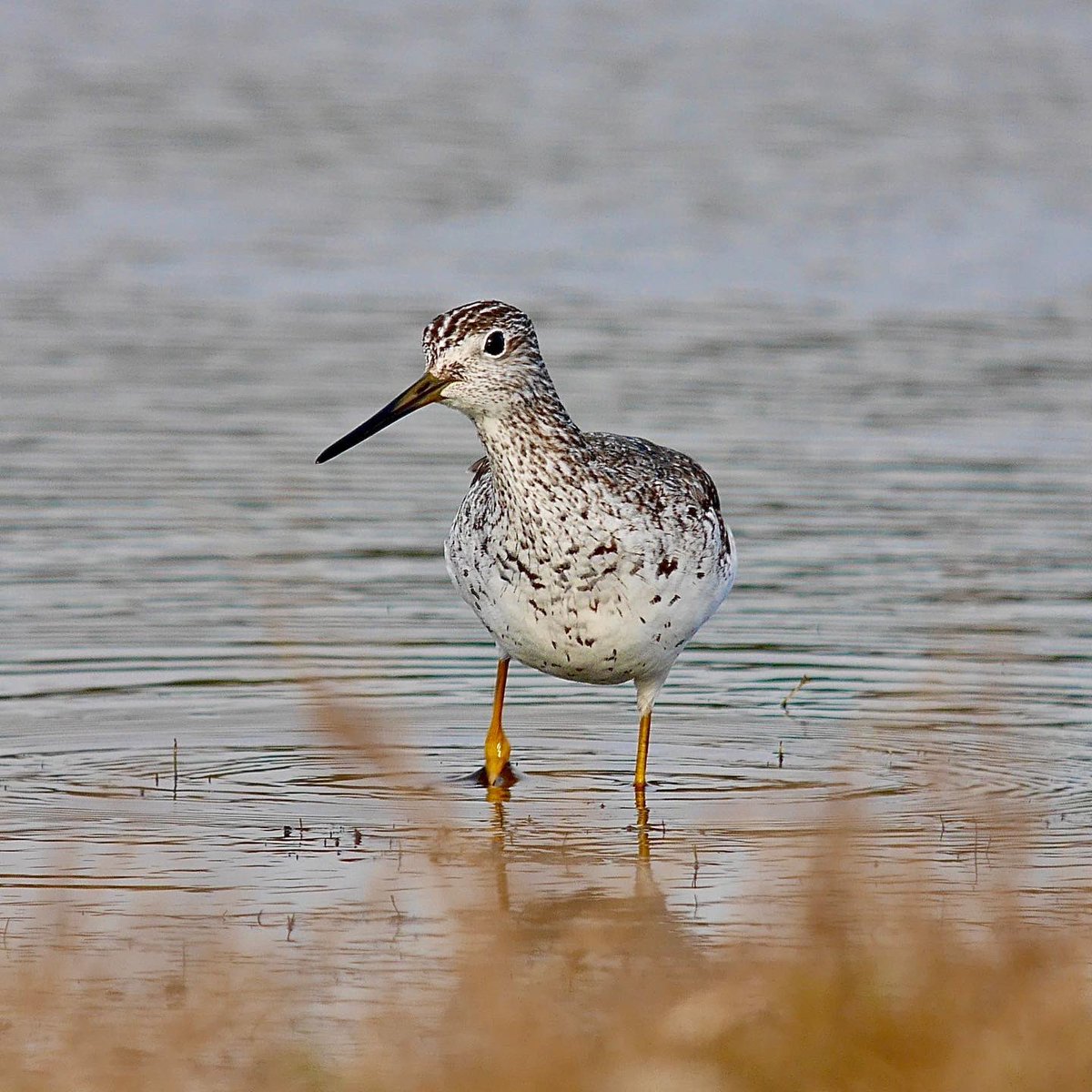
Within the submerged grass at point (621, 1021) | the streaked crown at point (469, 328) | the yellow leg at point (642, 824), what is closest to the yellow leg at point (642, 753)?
the yellow leg at point (642, 824)

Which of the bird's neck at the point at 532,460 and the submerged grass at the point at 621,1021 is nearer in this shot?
the submerged grass at the point at 621,1021

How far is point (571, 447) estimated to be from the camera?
9047 mm

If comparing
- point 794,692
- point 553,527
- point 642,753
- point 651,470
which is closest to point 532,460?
point 553,527

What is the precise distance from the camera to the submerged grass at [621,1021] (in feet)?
17.4

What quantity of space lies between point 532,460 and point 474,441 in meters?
6.59

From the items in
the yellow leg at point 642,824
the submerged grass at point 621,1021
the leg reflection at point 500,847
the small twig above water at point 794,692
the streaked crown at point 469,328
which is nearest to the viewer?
the submerged grass at point 621,1021

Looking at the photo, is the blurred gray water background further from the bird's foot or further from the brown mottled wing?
the brown mottled wing

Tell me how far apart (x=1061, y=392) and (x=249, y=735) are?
8.13 metres

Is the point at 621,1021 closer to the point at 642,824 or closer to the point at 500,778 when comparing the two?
the point at 642,824

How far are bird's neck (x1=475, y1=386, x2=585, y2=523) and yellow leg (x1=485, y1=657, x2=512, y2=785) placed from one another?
A: 3.92 feet

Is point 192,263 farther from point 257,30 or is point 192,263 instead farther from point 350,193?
point 257,30

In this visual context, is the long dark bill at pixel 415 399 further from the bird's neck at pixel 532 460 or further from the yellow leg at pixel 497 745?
the yellow leg at pixel 497 745

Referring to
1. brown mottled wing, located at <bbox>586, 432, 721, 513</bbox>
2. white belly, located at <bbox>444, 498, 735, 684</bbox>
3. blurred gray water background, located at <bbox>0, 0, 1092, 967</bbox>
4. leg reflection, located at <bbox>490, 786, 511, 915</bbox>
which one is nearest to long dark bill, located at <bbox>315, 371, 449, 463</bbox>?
white belly, located at <bbox>444, 498, 735, 684</bbox>

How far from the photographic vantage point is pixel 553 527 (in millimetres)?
8922
